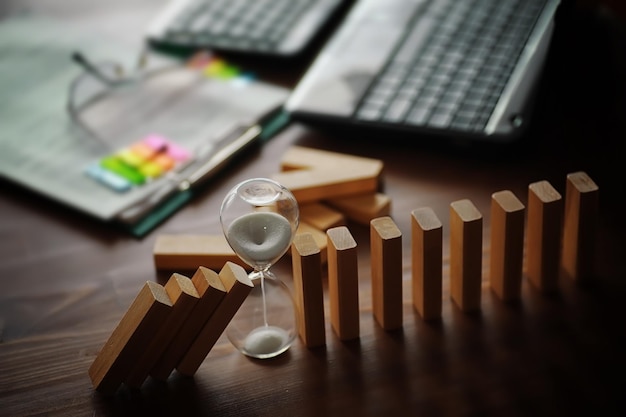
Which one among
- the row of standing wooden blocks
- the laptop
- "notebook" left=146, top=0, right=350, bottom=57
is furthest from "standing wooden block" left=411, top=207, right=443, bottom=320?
"notebook" left=146, top=0, right=350, bottom=57

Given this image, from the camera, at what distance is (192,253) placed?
842 millimetres

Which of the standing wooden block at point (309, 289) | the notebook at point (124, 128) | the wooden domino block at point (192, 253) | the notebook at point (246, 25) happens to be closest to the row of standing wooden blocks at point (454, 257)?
the standing wooden block at point (309, 289)

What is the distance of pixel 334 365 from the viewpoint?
750 mm

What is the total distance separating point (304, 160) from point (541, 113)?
0.89 ft

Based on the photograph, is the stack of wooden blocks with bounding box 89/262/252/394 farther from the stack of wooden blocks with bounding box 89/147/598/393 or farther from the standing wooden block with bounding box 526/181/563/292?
the standing wooden block with bounding box 526/181/563/292

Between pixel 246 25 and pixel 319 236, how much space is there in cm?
47

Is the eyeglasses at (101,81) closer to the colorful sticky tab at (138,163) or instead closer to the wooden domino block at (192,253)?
the colorful sticky tab at (138,163)

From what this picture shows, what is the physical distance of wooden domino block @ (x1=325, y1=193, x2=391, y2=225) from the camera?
0.89 m

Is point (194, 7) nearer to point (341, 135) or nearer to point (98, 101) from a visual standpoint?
point (98, 101)

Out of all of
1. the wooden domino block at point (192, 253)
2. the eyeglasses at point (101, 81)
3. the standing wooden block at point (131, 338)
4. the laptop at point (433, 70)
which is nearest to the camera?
the standing wooden block at point (131, 338)

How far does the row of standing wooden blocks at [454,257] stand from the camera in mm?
746

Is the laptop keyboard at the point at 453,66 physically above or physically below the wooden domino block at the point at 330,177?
above

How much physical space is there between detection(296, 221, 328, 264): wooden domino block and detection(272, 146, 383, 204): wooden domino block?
4cm

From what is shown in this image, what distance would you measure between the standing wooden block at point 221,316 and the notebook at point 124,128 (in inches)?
8.7
